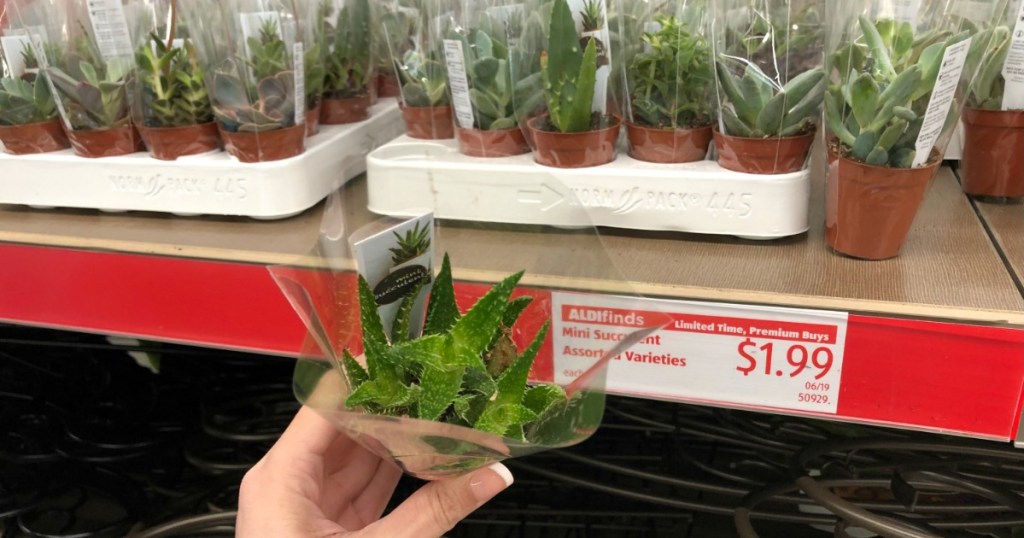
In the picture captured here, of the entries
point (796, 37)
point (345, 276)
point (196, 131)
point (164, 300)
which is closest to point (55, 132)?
point (196, 131)

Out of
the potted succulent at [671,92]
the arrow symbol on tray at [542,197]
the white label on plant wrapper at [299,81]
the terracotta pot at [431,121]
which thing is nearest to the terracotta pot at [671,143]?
the potted succulent at [671,92]

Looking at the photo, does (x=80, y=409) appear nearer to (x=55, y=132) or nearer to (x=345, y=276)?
(x=55, y=132)

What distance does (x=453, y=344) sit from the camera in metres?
0.44

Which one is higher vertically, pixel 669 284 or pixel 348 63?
pixel 348 63

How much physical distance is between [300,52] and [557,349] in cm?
45

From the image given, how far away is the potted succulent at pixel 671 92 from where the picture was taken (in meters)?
0.67

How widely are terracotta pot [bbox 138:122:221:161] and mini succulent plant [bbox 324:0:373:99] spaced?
0.54 feet

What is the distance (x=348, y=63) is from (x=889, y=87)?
62 centimetres

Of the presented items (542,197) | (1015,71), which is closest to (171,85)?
(542,197)

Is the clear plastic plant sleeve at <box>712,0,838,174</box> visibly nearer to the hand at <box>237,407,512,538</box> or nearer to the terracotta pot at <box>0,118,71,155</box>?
the hand at <box>237,407,512,538</box>

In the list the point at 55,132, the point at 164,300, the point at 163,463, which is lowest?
the point at 163,463

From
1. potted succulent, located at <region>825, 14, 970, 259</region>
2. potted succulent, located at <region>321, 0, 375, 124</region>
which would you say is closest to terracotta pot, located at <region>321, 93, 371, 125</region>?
potted succulent, located at <region>321, 0, 375, 124</region>

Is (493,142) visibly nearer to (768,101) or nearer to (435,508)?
(768,101)

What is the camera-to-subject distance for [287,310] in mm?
673
